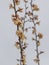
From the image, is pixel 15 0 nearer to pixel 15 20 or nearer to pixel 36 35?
pixel 15 20

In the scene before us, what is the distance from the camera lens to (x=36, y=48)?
6.93 metres

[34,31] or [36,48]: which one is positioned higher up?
[34,31]

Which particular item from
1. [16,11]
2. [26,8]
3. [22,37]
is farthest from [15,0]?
[26,8]

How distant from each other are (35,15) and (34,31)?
438 mm

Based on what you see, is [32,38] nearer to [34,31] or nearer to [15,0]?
[34,31]

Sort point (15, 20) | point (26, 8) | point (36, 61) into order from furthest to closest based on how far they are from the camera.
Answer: point (36, 61) < point (26, 8) < point (15, 20)

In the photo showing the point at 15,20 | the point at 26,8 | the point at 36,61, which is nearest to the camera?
the point at 15,20

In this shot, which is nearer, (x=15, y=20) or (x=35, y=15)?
(x=15, y=20)

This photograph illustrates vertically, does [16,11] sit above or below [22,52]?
above

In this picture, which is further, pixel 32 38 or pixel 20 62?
pixel 32 38

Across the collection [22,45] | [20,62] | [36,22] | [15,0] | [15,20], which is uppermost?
[36,22]

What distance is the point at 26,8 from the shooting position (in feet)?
19.7

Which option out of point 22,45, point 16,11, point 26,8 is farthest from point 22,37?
point 26,8

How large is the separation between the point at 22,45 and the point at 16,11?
1.83ft
